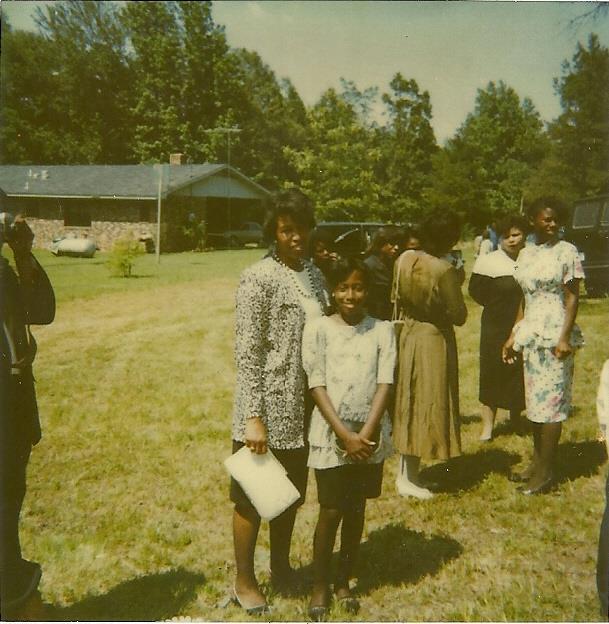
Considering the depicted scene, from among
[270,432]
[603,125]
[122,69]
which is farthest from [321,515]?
[122,69]

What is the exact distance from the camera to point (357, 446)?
2.62 m

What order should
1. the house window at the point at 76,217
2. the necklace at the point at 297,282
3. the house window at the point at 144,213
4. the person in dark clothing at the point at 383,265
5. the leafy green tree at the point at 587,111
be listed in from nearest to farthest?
the necklace at the point at 297,282 < the leafy green tree at the point at 587,111 < the person in dark clothing at the point at 383,265 < the house window at the point at 76,217 < the house window at the point at 144,213

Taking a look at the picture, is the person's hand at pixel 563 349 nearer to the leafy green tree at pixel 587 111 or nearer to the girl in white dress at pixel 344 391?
the leafy green tree at pixel 587 111

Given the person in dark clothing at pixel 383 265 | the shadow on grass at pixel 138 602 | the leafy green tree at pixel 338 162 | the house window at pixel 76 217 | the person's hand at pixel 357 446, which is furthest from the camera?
the leafy green tree at pixel 338 162

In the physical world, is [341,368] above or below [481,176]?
below

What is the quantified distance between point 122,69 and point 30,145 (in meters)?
0.73

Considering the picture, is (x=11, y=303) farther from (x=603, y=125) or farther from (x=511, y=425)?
(x=511, y=425)

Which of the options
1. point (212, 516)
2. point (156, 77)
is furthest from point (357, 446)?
point (156, 77)

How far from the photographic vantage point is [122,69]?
3889mm

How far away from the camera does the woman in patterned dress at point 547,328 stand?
3.69 meters

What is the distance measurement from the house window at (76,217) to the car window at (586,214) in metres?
3.96

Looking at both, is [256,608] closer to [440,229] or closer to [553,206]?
[440,229]

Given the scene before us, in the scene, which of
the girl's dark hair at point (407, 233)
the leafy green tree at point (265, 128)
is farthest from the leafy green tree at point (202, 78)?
the girl's dark hair at point (407, 233)

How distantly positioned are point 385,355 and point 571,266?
5.14ft
